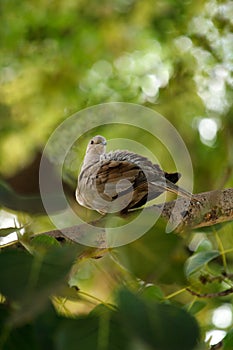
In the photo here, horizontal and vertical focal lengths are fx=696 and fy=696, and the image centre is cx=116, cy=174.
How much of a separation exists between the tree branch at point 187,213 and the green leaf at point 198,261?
0.02 m

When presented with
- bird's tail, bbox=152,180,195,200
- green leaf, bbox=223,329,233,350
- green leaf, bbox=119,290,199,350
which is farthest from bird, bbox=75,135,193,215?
green leaf, bbox=119,290,199,350

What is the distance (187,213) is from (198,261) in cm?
4

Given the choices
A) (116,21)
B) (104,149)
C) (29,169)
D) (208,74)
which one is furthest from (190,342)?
(116,21)

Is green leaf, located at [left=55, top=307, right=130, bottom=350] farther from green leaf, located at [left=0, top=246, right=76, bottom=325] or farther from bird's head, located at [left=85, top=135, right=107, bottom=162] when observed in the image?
bird's head, located at [left=85, top=135, right=107, bottom=162]

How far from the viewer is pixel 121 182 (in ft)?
2.17

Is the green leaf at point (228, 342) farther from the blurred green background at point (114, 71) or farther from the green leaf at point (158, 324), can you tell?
the green leaf at point (158, 324)

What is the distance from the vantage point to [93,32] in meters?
2.24

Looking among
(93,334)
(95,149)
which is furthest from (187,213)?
(95,149)

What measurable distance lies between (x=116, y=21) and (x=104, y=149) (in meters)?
1.35

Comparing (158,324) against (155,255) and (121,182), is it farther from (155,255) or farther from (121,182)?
(121,182)

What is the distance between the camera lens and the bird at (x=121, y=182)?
0.59 m

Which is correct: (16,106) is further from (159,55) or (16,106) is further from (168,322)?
(168,322)

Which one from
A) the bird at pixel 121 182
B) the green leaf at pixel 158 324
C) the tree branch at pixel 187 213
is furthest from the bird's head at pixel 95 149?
the green leaf at pixel 158 324

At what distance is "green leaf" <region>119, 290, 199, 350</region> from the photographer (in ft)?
0.79
